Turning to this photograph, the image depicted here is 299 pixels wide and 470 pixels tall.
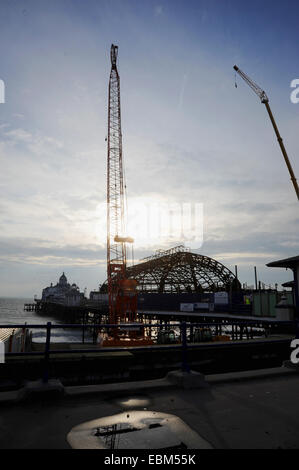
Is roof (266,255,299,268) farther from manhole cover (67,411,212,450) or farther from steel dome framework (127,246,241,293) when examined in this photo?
steel dome framework (127,246,241,293)

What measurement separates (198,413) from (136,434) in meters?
1.33

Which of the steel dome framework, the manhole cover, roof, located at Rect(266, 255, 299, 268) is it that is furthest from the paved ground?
→ the steel dome framework

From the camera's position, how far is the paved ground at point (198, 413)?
13.5ft

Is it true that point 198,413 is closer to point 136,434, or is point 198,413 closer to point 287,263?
point 136,434

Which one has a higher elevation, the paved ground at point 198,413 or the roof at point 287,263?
the roof at point 287,263

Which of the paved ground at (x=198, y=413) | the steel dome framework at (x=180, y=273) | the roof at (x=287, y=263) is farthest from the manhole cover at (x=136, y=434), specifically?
the steel dome framework at (x=180, y=273)

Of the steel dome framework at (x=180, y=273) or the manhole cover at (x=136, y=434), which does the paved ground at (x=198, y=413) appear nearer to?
the manhole cover at (x=136, y=434)

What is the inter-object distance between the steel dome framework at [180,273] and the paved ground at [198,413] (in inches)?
3050

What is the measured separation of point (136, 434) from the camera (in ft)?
14.2

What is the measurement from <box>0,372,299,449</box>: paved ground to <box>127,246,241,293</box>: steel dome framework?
77.5m

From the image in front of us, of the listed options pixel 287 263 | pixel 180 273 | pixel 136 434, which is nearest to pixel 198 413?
pixel 136 434

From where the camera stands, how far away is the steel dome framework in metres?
84.6
